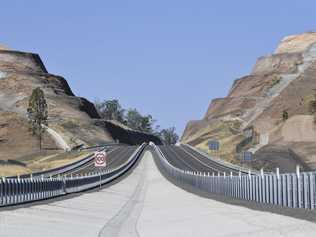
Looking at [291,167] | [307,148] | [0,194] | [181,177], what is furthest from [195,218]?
[307,148]

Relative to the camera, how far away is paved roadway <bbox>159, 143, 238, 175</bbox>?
401ft

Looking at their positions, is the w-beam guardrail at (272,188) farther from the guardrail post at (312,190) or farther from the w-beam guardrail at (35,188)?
the w-beam guardrail at (35,188)

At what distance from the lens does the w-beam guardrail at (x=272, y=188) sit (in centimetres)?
3158

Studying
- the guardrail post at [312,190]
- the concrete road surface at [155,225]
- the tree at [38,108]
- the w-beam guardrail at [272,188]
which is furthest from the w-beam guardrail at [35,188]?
the tree at [38,108]

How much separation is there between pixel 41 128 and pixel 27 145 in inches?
321

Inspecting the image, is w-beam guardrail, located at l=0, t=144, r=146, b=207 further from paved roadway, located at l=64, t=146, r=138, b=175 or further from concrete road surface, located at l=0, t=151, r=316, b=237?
paved roadway, located at l=64, t=146, r=138, b=175

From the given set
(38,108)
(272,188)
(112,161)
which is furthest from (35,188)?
(38,108)

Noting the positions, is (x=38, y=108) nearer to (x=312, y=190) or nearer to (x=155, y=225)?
(x=312, y=190)

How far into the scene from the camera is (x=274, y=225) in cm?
2112

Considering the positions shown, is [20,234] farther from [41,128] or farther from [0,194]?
[41,128]

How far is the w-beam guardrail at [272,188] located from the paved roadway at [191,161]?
52620 millimetres

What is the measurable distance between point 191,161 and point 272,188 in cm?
10667

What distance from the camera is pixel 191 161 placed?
145 metres

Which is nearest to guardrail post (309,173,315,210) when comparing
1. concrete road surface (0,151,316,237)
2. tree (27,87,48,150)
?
concrete road surface (0,151,316,237)
